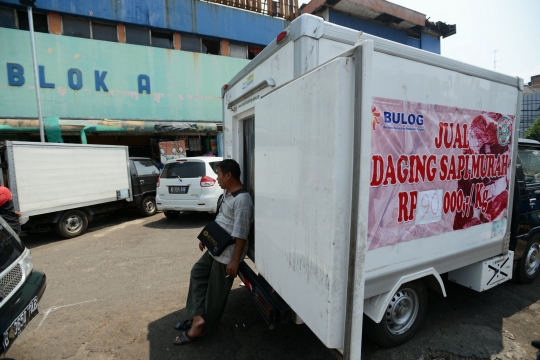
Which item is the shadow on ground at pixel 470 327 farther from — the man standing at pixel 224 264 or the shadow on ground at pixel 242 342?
the man standing at pixel 224 264

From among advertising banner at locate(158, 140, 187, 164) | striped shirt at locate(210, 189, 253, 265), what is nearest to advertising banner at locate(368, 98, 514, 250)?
striped shirt at locate(210, 189, 253, 265)

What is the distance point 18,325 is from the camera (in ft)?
7.90

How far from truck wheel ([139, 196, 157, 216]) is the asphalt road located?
386 cm

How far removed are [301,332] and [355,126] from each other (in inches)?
92.4

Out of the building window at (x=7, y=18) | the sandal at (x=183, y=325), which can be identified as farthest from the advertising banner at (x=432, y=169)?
the building window at (x=7, y=18)

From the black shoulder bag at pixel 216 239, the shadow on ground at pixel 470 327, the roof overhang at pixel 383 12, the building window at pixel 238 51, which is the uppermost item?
the roof overhang at pixel 383 12

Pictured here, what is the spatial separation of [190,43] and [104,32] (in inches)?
128

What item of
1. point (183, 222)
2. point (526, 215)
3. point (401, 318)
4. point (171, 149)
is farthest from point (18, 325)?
point (171, 149)

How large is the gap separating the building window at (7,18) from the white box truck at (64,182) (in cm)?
676

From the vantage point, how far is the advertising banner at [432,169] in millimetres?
2068

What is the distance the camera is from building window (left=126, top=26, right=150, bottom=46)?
11789 mm

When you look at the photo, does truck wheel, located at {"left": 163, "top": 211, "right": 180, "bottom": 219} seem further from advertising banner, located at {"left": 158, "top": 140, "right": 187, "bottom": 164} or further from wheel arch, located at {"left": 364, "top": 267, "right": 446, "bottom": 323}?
wheel arch, located at {"left": 364, "top": 267, "right": 446, "bottom": 323}

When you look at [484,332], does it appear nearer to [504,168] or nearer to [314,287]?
[504,168]

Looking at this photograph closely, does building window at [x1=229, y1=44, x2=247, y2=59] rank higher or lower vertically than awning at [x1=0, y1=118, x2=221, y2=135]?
higher
